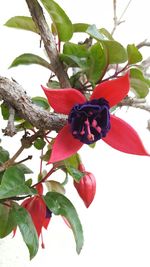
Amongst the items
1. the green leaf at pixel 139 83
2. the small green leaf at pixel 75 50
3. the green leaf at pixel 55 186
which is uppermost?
the small green leaf at pixel 75 50

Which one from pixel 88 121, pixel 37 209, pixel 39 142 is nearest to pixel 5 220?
pixel 37 209

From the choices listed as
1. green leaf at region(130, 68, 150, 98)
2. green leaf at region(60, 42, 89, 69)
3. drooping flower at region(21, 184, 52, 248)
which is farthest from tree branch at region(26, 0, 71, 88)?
drooping flower at region(21, 184, 52, 248)

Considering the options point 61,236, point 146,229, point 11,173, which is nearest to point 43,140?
point 11,173

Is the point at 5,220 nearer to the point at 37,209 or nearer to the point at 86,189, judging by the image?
the point at 37,209

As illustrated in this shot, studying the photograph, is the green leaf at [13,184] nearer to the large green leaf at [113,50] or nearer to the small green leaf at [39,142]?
the small green leaf at [39,142]

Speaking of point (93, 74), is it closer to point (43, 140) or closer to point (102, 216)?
point (43, 140)

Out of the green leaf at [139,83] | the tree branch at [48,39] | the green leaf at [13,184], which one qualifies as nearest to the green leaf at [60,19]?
the tree branch at [48,39]
